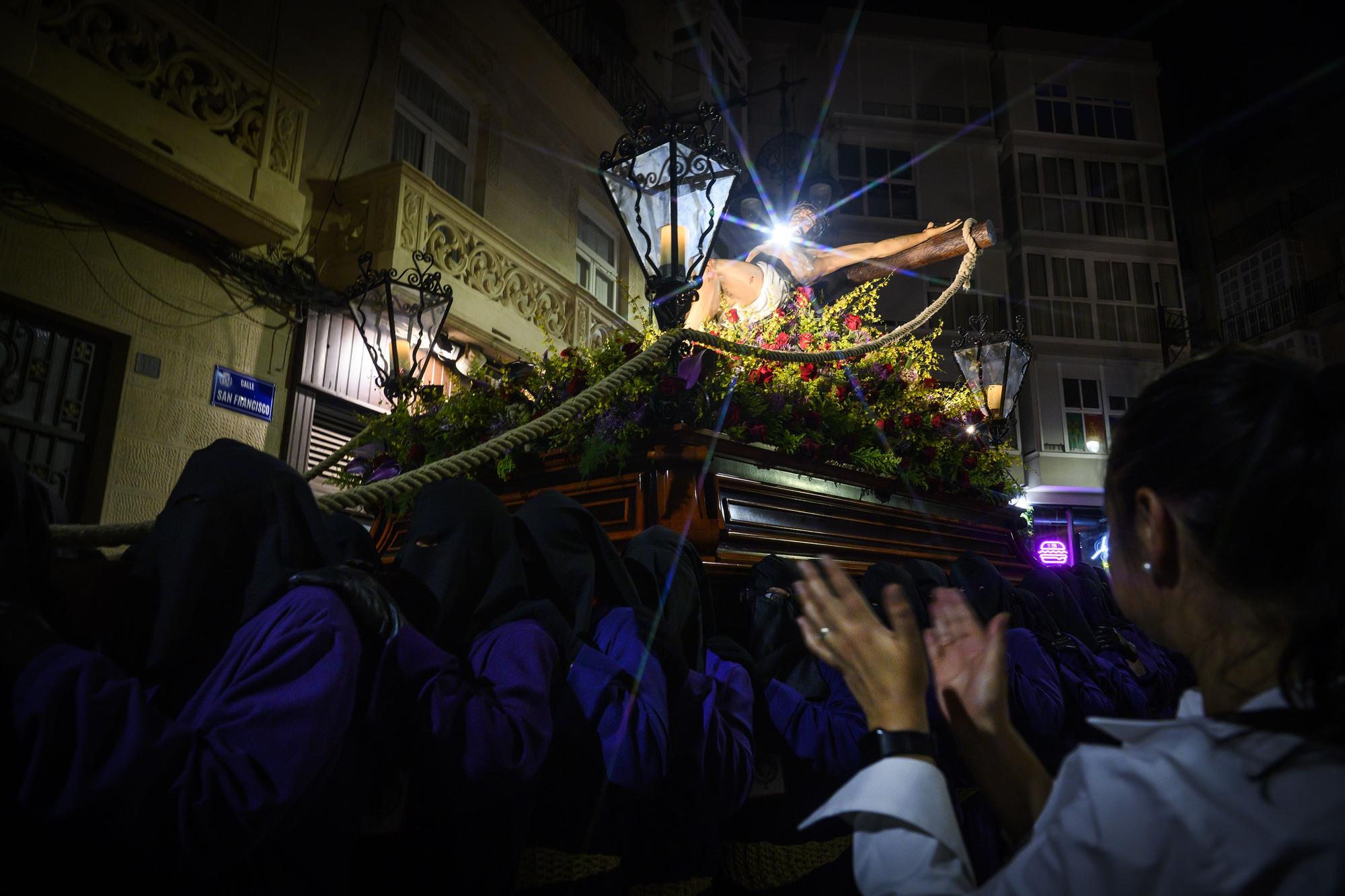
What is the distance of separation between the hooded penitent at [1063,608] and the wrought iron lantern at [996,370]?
206 cm

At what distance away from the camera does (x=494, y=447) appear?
133 inches

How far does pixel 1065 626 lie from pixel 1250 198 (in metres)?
26.1

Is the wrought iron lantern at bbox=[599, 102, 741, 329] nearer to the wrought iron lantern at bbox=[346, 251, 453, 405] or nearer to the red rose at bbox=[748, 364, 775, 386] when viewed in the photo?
the red rose at bbox=[748, 364, 775, 386]

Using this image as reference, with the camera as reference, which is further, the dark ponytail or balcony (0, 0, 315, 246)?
balcony (0, 0, 315, 246)

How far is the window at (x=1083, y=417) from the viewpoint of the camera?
20.4m

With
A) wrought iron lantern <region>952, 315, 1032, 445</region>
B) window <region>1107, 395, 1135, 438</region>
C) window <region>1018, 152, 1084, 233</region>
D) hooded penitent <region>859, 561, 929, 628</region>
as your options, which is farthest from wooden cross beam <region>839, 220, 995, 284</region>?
window <region>1018, 152, 1084, 233</region>

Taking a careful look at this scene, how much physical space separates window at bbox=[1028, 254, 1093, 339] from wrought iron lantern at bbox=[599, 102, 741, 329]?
61.4 feet

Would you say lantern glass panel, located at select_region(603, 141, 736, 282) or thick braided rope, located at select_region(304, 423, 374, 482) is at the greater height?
lantern glass panel, located at select_region(603, 141, 736, 282)

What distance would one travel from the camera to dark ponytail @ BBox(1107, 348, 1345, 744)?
111 cm

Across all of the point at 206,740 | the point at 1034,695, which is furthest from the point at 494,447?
the point at 1034,695

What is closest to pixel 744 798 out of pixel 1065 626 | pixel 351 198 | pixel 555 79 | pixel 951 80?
pixel 1065 626

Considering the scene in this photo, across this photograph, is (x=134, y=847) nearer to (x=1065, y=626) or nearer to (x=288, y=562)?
(x=288, y=562)

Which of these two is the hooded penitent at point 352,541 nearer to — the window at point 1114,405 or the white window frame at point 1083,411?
the white window frame at point 1083,411

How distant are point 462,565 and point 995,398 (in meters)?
5.22
